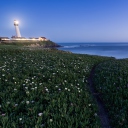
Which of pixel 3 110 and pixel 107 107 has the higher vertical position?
pixel 3 110

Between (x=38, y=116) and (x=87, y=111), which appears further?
(x=87, y=111)

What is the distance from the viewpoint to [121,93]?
6.56 metres

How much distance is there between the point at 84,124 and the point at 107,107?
6.75 ft

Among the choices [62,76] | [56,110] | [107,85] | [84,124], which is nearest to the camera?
[84,124]

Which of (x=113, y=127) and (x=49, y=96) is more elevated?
(x=49, y=96)

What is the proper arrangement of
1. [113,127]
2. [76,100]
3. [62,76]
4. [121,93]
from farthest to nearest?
1. [62,76]
2. [121,93]
3. [76,100]
4. [113,127]

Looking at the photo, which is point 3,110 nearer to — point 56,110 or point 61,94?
point 56,110

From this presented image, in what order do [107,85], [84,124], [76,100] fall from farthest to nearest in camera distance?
1. [107,85]
2. [76,100]
3. [84,124]

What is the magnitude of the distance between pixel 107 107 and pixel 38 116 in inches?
122

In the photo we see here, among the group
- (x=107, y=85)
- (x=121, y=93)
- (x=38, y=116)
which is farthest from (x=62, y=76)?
(x=38, y=116)

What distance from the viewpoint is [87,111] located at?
4.86 metres

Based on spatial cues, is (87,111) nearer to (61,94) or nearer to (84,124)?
(84,124)

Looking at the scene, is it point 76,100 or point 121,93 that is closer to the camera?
point 76,100

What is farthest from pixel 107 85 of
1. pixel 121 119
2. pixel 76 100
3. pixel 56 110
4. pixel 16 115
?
pixel 16 115
